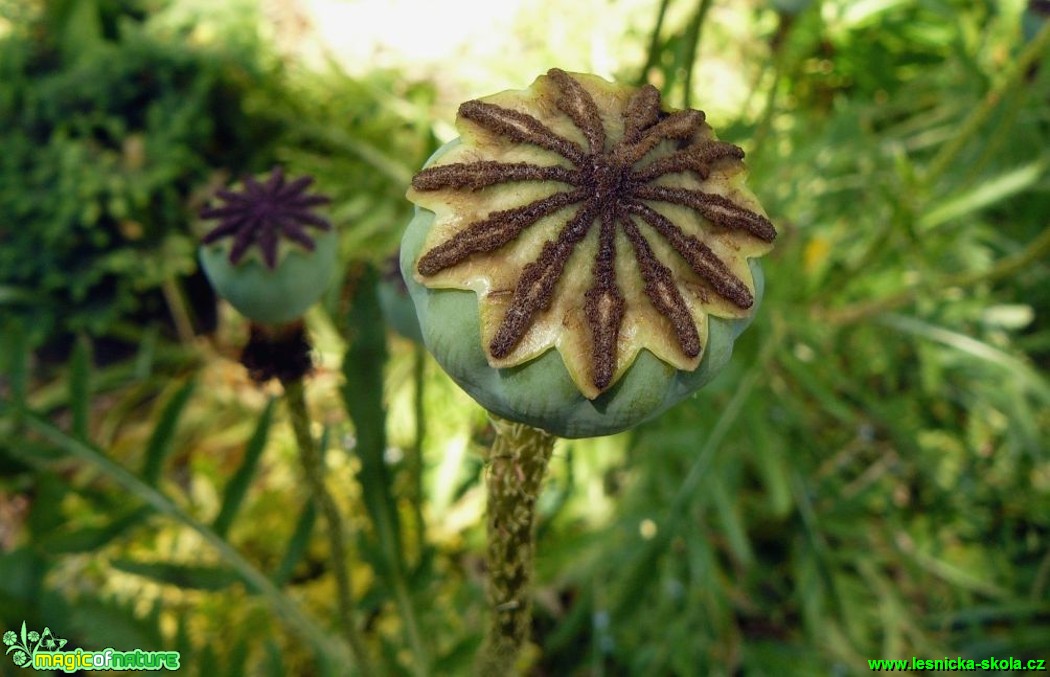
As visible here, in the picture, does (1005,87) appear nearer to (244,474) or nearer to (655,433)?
A: (655,433)

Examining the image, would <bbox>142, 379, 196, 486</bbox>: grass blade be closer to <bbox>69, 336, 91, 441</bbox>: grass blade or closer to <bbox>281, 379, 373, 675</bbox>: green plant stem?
<bbox>69, 336, 91, 441</bbox>: grass blade

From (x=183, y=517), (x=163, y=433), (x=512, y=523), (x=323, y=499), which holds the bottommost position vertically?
(x=512, y=523)

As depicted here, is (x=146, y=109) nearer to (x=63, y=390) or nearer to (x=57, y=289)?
(x=57, y=289)

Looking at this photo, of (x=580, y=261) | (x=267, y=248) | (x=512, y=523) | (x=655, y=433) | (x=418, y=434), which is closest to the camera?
(x=580, y=261)

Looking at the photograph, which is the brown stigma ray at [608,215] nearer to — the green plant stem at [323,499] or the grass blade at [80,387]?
the green plant stem at [323,499]

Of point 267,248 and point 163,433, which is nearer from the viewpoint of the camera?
point 267,248

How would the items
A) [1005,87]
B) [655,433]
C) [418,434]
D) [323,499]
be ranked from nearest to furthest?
[323,499] → [418,434] → [1005,87] → [655,433]

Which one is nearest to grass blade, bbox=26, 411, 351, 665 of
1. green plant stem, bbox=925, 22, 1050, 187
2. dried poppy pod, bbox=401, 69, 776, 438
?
dried poppy pod, bbox=401, 69, 776, 438

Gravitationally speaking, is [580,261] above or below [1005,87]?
below

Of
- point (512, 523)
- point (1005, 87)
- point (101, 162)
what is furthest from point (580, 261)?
point (101, 162)
